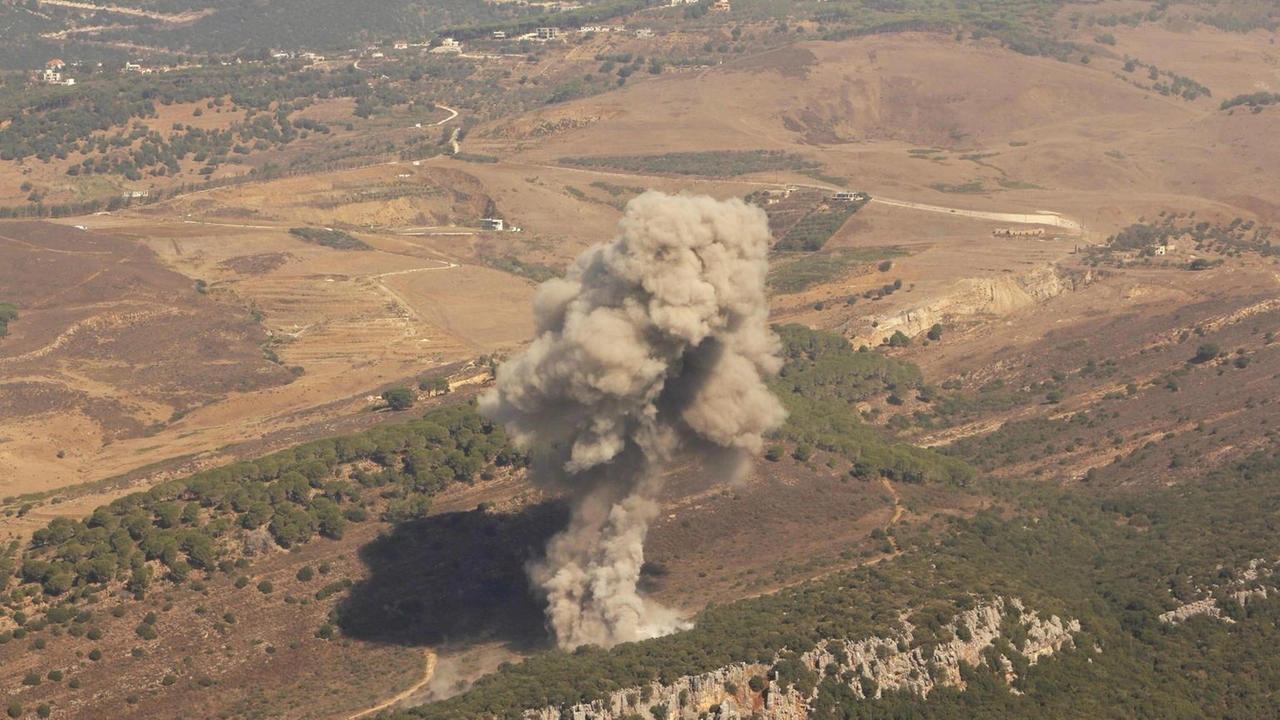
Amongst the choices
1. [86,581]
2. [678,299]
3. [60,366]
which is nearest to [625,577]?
[678,299]

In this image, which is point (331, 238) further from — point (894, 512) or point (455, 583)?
point (455, 583)

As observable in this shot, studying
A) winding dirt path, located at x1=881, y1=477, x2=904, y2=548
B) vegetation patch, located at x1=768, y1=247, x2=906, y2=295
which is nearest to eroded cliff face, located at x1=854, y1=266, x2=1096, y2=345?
vegetation patch, located at x1=768, y1=247, x2=906, y2=295

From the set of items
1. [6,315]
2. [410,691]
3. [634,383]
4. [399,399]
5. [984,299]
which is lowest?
[984,299]

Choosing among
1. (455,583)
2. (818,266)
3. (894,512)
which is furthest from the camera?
(818,266)

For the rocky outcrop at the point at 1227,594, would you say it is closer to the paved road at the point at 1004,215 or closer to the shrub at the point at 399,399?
the shrub at the point at 399,399

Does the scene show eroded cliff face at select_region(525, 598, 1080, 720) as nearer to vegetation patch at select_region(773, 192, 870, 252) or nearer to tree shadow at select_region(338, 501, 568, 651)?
tree shadow at select_region(338, 501, 568, 651)

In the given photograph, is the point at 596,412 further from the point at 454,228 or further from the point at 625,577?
the point at 454,228

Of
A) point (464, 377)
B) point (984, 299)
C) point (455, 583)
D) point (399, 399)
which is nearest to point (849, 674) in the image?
point (455, 583)
